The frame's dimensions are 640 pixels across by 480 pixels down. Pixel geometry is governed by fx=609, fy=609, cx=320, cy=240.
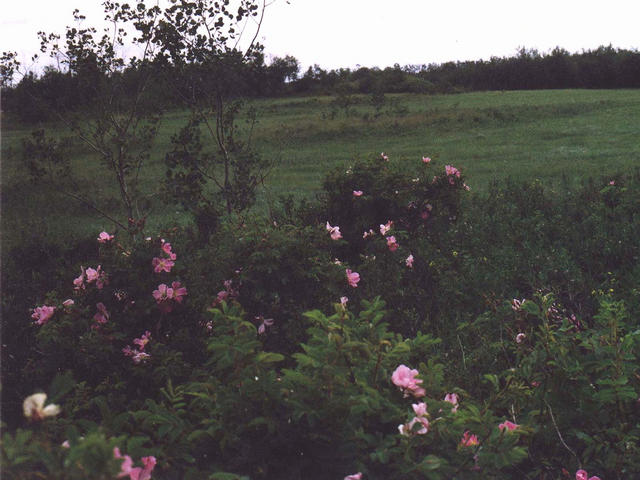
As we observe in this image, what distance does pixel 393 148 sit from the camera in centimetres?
1681

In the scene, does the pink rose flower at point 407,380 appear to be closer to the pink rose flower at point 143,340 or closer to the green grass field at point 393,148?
the pink rose flower at point 143,340

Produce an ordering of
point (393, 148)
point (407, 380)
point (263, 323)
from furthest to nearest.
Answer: point (393, 148), point (263, 323), point (407, 380)

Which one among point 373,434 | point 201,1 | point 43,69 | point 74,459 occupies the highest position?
point 201,1

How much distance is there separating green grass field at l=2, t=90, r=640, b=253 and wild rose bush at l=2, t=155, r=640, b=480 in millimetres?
1427

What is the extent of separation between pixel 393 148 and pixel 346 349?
15290mm

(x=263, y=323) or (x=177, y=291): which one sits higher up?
(x=177, y=291)

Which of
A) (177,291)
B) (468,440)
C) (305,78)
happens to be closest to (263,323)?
(177,291)

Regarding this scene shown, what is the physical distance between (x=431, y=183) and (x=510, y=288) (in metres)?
1.64

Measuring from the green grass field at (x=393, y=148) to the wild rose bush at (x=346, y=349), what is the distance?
143 cm

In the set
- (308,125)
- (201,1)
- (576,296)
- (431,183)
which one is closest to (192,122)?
(201,1)

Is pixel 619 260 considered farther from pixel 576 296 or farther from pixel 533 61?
pixel 533 61

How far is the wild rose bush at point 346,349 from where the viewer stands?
1800 mm

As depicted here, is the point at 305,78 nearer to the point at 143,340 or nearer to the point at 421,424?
the point at 143,340

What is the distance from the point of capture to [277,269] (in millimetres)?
3572
